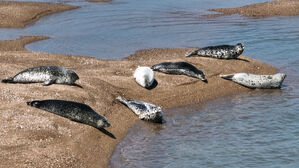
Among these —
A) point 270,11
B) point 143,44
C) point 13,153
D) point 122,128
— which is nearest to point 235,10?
point 270,11

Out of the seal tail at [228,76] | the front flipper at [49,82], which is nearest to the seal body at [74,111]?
the front flipper at [49,82]

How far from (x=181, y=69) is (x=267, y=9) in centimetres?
1687

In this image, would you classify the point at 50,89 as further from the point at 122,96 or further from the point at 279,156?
the point at 279,156

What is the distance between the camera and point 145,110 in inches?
506

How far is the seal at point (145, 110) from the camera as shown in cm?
1249

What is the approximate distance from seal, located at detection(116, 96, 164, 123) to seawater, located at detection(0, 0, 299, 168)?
0.58 ft

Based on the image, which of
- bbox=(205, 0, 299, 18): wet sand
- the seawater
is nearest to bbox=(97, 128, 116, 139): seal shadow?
the seawater

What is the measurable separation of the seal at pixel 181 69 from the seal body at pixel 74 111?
4.62 m

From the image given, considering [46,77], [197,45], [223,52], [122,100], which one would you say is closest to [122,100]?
[122,100]

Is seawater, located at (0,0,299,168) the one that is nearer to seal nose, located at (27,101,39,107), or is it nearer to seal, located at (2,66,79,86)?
seal nose, located at (27,101,39,107)

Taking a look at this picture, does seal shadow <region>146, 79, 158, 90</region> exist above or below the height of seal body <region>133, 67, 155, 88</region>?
below

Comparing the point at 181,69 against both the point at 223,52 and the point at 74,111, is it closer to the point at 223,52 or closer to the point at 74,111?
the point at 223,52

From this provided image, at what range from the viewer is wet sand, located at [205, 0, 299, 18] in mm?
29656

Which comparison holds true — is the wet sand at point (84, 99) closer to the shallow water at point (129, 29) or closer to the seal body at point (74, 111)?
the seal body at point (74, 111)
